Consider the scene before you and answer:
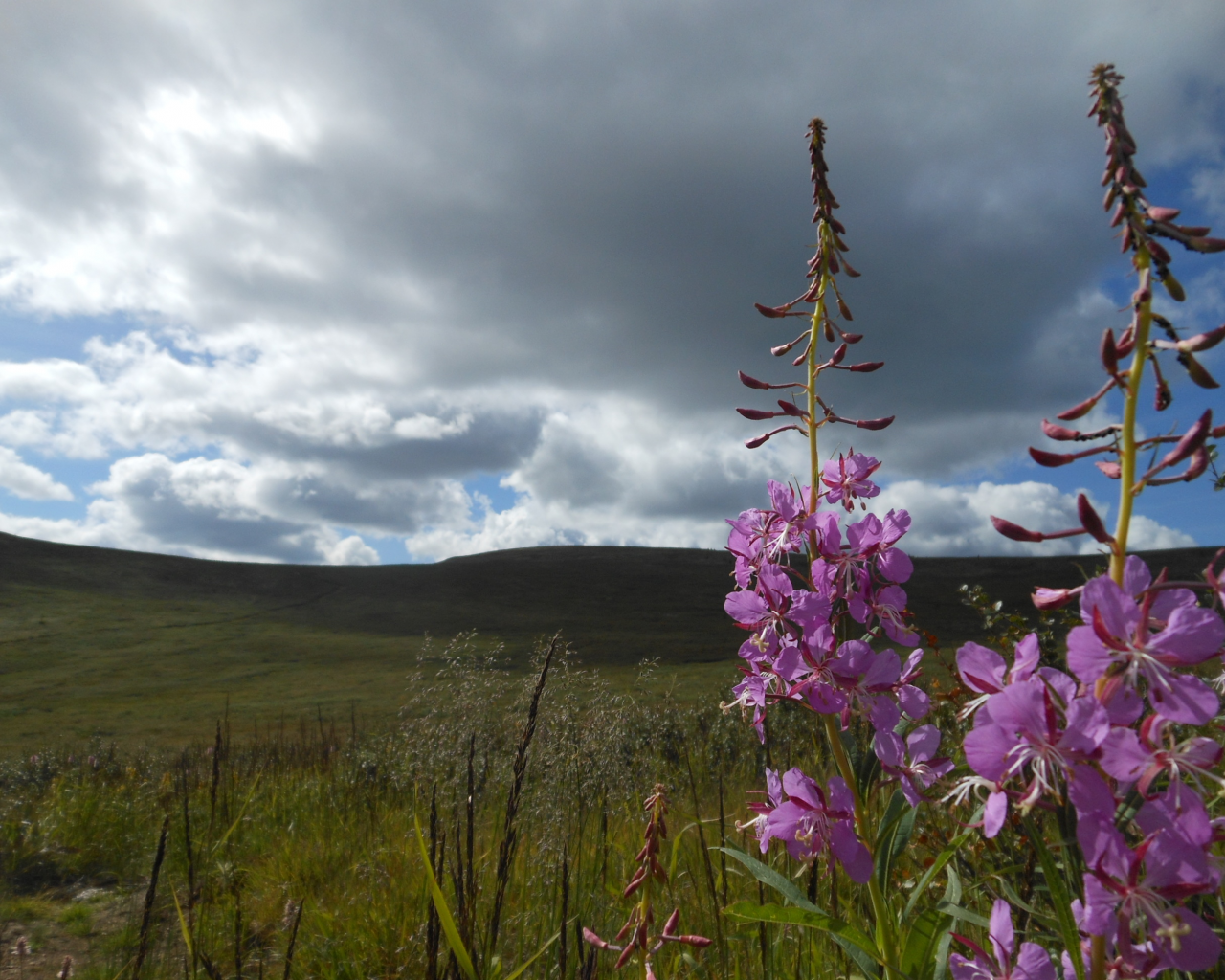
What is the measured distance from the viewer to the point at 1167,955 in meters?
0.93

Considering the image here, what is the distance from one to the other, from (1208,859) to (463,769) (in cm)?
618

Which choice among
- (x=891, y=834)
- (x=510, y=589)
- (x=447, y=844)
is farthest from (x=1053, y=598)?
(x=510, y=589)

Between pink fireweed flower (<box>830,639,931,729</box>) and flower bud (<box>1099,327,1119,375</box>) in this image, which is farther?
pink fireweed flower (<box>830,639,931,729</box>)

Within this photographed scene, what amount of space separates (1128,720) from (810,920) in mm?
889

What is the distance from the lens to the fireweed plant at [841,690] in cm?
157

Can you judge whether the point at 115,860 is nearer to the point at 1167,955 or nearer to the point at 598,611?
the point at 1167,955

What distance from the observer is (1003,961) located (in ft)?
3.93

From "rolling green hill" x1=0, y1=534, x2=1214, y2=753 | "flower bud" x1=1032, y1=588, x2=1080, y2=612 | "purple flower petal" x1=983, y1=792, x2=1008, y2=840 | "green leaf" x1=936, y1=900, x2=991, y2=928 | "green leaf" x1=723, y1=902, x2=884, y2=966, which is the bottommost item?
"rolling green hill" x1=0, y1=534, x2=1214, y2=753

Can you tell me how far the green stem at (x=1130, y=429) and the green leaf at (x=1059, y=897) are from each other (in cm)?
39

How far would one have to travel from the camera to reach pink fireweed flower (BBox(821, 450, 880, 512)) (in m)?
2.02

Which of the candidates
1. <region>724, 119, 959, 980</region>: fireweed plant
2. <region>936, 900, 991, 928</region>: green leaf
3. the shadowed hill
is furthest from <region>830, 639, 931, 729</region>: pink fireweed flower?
the shadowed hill

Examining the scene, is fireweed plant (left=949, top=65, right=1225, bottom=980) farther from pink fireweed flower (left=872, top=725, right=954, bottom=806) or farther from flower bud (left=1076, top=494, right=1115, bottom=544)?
pink fireweed flower (left=872, top=725, right=954, bottom=806)

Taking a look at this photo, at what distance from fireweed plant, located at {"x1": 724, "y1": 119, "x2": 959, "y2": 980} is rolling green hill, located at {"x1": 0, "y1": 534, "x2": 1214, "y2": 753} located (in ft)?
49.3

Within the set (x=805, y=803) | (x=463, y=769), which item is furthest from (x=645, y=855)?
(x=463, y=769)
